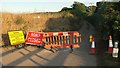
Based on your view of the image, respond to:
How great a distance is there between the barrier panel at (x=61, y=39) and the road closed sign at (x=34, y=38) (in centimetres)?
33

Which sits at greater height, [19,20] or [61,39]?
[19,20]

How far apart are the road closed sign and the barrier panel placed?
0.33 m

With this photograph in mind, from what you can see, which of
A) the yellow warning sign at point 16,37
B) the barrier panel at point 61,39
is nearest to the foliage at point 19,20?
the yellow warning sign at point 16,37

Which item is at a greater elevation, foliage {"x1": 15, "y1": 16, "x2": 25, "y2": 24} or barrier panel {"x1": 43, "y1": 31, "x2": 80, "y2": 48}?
foliage {"x1": 15, "y1": 16, "x2": 25, "y2": 24}

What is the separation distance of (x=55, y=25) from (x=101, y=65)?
12.7 m

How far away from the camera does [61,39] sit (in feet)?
50.3

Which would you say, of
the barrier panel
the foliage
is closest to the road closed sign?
the barrier panel

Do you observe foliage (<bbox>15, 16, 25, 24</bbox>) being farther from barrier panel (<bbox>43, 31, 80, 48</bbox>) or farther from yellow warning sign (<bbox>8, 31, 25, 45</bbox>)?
barrier panel (<bbox>43, 31, 80, 48</bbox>)

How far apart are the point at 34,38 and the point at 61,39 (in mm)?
1689

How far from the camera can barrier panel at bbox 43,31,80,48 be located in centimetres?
1497

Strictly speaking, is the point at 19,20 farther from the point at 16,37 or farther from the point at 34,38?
the point at 34,38

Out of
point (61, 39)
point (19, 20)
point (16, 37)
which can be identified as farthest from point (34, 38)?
point (19, 20)

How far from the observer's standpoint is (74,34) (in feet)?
49.4

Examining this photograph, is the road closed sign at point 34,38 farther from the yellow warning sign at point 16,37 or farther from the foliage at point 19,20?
the foliage at point 19,20
